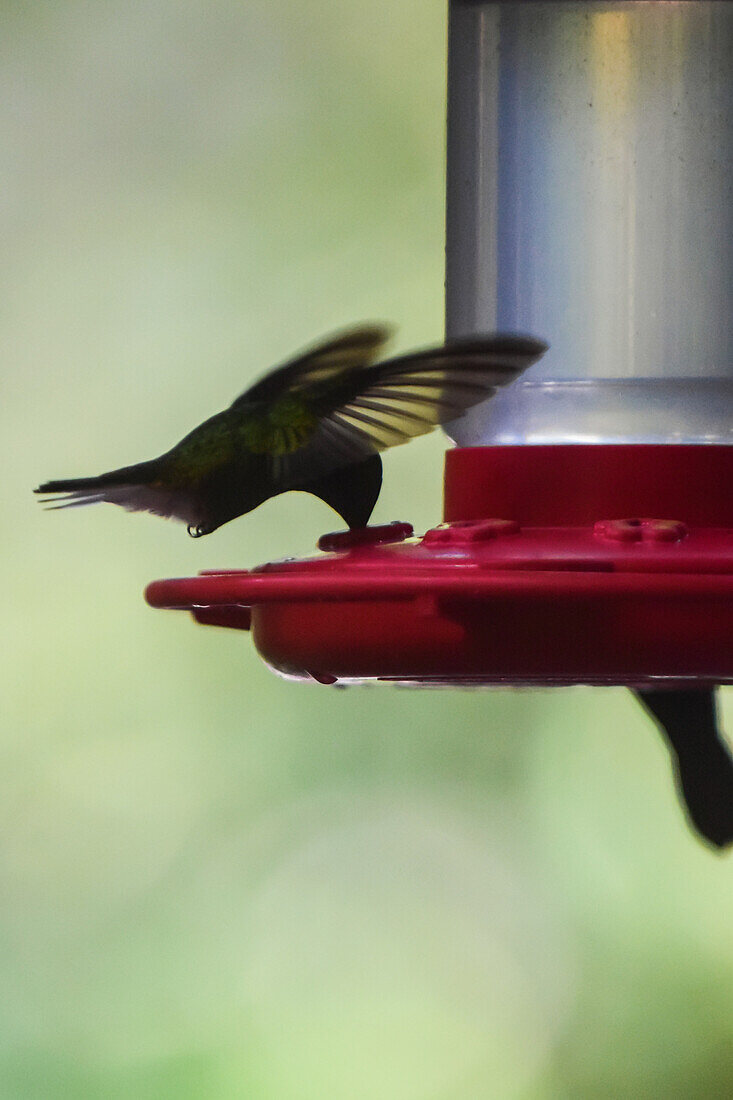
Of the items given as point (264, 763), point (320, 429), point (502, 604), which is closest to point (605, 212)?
point (320, 429)

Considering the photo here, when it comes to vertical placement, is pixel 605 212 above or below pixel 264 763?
above

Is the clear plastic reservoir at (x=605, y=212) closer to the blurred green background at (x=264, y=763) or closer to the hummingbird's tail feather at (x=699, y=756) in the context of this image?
the hummingbird's tail feather at (x=699, y=756)

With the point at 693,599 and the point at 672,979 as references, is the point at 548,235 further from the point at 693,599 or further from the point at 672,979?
the point at 672,979

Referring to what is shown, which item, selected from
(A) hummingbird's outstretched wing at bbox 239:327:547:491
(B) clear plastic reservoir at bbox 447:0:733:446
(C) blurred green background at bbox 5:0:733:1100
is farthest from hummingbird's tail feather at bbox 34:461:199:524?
(C) blurred green background at bbox 5:0:733:1100

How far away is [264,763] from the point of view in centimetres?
550

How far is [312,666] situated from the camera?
1780mm

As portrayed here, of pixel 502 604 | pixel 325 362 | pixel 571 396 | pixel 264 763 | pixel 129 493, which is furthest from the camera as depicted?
pixel 264 763

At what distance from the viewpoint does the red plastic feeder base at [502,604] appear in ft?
5.27

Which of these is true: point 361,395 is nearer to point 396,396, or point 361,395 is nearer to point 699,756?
point 396,396

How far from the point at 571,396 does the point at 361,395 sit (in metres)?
0.48

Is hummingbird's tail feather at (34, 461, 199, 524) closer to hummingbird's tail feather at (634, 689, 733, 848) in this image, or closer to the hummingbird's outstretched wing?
the hummingbird's outstretched wing

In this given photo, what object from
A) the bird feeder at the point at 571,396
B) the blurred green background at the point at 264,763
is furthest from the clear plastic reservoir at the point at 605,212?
the blurred green background at the point at 264,763

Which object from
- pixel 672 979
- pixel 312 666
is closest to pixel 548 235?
pixel 312 666

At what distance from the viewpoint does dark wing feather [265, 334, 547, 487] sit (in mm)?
1775
